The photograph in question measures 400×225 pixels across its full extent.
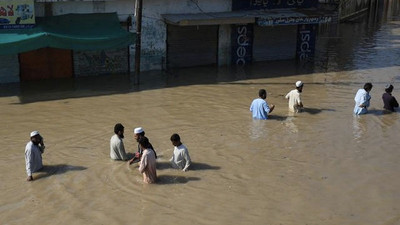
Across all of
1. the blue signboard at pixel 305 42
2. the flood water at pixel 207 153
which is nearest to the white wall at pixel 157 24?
the flood water at pixel 207 153

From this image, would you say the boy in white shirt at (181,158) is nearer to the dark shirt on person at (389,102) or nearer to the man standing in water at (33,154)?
the man standing in water at (33,154)

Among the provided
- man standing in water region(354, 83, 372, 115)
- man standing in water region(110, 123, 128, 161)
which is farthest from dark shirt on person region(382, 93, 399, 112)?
man standing in water region(110, 123, 128, 161)

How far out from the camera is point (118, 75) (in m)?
18.5

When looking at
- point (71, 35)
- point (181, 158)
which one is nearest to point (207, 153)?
point (181, 158)

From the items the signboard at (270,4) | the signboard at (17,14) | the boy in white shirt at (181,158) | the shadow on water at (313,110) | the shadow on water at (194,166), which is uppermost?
the signboard at (270,4)

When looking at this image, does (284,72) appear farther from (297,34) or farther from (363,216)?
(363,216)

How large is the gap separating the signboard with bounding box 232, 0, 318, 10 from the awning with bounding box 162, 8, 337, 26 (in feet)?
0.73

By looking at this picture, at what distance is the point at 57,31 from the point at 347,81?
33.6ft

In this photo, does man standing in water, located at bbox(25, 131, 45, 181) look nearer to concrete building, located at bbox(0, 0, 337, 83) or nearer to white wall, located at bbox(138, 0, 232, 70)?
concrete building, located at bbox(0, 0, 337, 83)

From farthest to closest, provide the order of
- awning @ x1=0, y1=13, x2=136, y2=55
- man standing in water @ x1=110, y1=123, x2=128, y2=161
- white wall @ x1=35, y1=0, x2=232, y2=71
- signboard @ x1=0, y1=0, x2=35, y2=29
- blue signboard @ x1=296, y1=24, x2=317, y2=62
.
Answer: blue signboard @ x1=296, y1=24, x2=317, y2=62
white wall @ x1=35, y1=0, x2=232, y2=71
signboard @ x1=0, y1=0, x2=35, y2=29
awning @ x1=0, y1=13, x2=136, y2=55
man standing in water @ x1=110, y1=123, x2=128, y2=161

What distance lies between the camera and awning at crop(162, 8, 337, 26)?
1845cm

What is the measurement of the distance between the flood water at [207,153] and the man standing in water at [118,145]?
7.4 inches

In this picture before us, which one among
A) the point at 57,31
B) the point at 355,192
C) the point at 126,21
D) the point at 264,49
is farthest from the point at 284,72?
the point at 355,192

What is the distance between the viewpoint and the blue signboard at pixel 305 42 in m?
22.4
